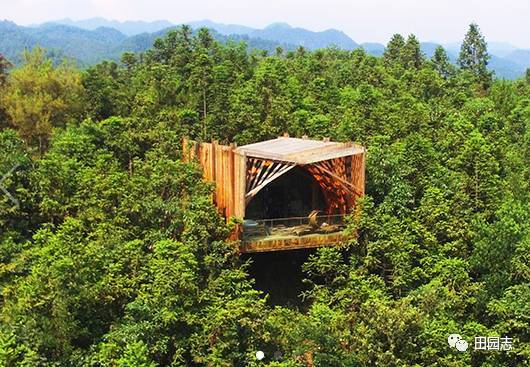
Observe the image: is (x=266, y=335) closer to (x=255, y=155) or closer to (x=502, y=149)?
(x=255, y=155)

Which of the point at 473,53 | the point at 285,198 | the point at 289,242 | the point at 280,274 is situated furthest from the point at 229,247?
the point at 473,53

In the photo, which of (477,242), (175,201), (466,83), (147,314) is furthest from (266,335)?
(466,83)

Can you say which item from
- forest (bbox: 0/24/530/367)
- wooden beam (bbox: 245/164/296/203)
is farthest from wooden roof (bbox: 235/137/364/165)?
forest (bbox: 0/24/530/367)

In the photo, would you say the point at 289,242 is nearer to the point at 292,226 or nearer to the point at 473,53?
the point at 292,226

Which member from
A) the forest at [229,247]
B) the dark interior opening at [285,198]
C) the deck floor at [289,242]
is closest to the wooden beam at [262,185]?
the forest at [229,247]

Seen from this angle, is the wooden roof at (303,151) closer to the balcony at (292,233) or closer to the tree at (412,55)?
the balcony at (292,233)

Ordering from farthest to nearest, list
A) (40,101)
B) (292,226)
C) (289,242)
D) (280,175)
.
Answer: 1. (40,101)
2. (292,226)
3. (280,175)
4. (289,242)
